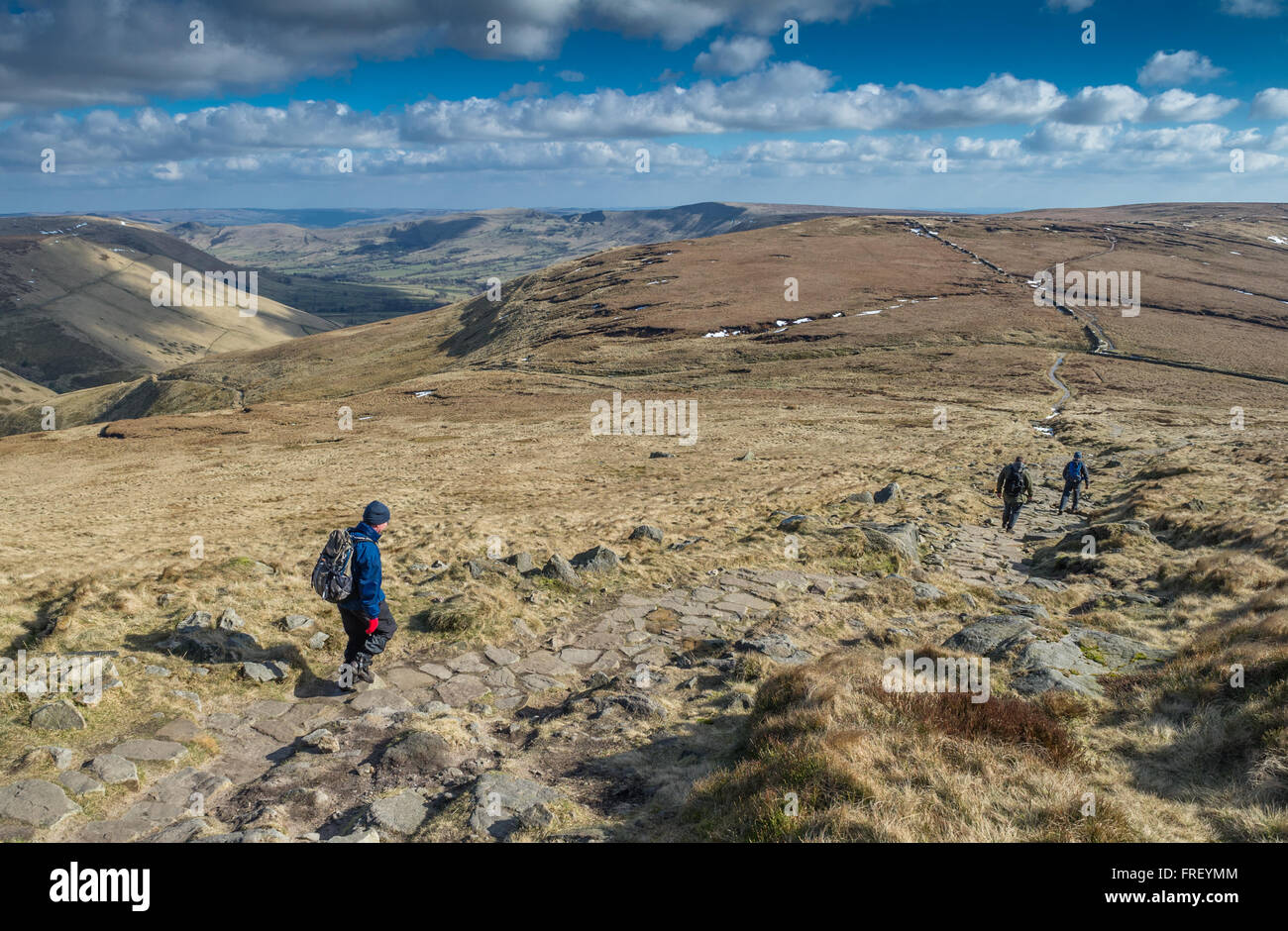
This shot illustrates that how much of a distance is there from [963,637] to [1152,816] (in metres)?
5.04

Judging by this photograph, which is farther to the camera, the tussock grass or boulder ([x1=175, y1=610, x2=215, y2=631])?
boulder ([x1=175, y1=610, x2=215, y2=631])

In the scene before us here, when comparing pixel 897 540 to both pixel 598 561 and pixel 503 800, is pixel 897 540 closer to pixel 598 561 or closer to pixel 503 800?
pixel 598 561

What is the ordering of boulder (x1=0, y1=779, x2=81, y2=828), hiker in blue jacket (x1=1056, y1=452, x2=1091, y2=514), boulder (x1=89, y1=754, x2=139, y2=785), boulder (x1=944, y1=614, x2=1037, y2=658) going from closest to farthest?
boulder (x1=0, y1=779, x2=81, y2=828) < boulder (x1=89, y1=754, x2=139, y2=785) < boulder (x1=944, y1=614, x2=1037, y2=658) < hiker in blue jacket (x1=1056, y1=452, x2=1091, y2=514)

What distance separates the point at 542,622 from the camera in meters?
13.0

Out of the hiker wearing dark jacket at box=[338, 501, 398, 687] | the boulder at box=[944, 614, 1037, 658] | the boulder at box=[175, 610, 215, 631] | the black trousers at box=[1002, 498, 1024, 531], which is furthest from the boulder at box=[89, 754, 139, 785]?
the black trousers at box=[1002, 498, 1024, 531]

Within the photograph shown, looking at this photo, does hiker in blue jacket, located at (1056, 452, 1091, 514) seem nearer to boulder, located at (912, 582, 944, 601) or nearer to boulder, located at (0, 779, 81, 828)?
boulder, located at (912, 582, 944, 601)

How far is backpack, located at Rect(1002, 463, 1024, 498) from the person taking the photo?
21069 mm

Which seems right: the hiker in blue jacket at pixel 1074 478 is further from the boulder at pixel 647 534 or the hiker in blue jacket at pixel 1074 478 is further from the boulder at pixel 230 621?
the boulder at pixel 230 621

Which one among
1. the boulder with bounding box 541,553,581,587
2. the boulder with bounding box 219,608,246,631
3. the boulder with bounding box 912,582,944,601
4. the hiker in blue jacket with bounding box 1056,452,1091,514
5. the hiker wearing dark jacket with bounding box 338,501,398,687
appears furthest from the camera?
the hiker in blue jacket with bounding box 1056,452,1091,514

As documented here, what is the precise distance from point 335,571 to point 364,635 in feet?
4.14

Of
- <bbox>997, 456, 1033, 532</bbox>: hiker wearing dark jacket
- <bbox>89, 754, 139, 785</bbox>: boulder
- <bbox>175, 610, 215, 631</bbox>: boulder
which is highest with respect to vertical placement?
<bbox>997, 456, 1033, 532</bbox>: hiker wearing dark jacket

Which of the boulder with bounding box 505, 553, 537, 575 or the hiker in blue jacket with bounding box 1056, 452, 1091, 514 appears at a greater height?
the hiker in blue jacket with bounding box 1056, 452, 1091, 514
